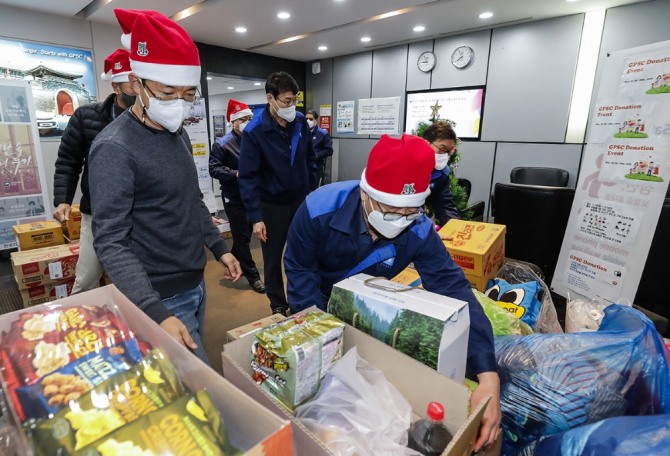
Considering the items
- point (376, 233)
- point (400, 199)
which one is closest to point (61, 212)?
point (376, 233)

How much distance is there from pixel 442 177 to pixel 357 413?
6.23 feet

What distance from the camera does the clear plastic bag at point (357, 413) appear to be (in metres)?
0.57

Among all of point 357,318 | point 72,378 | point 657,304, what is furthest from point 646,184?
point 72,378

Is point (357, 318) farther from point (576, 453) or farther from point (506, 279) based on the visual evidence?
point (506, 279)

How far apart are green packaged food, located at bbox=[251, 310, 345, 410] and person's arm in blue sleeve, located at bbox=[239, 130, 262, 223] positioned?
1688 millimetres

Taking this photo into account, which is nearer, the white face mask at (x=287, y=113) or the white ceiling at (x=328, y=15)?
the white face mask at (x=287, y=113)

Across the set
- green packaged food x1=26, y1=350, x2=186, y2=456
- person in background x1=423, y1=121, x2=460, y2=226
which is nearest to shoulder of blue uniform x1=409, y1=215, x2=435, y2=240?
green packaged food x1=26, y1=350, x2=186, y2=456

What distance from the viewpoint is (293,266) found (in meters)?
1.17

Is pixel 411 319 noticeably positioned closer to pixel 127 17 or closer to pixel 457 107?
pixel 127 17

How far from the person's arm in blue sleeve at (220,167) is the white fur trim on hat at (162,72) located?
2370 millimetres

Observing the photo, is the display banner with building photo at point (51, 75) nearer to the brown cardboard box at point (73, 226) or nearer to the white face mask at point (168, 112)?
the brown cardboard box at point (73, 226)

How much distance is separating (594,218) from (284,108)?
2191mm

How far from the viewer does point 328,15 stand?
409cm

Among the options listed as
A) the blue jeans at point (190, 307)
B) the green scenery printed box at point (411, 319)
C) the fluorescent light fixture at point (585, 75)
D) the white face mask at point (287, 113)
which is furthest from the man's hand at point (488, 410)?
the fluorescent light fixture at point (585, 75)
